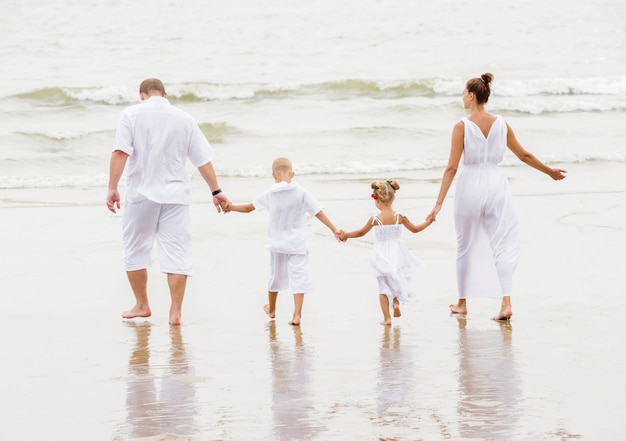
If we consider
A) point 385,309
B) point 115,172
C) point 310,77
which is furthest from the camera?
point 310,77

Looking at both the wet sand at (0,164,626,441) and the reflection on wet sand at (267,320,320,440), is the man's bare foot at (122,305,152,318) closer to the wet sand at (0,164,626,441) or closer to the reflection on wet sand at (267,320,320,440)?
the wet sand at (0,164,626,441)

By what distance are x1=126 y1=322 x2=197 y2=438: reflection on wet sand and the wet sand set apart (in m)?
0.01

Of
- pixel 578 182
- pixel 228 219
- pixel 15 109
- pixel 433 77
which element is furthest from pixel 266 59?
pixel 228 219

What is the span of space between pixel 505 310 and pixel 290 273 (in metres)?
1.49

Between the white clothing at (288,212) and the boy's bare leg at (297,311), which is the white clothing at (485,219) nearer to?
the white clothing at (288,212)

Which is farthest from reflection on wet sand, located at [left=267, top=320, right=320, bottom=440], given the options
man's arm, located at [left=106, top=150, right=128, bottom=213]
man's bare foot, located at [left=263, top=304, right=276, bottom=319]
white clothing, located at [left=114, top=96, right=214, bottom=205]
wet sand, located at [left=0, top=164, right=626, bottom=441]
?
man's arm, located at [left=106, top=150, right=128, bottom=213]

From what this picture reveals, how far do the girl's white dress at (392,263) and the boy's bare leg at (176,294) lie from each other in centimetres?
134

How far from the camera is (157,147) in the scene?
7098 millimetres

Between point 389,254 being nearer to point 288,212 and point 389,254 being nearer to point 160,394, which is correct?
point 288,212

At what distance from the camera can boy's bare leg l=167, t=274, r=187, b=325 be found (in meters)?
7.12

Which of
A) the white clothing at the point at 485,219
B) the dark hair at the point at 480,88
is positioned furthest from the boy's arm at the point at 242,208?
the dark hair at the point at 480,88

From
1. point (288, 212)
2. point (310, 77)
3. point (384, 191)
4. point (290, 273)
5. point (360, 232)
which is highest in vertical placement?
point (310, 77)

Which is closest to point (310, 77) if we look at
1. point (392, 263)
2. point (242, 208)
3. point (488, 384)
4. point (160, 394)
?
point (242, 208)

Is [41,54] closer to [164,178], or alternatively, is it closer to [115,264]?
[115,264]
